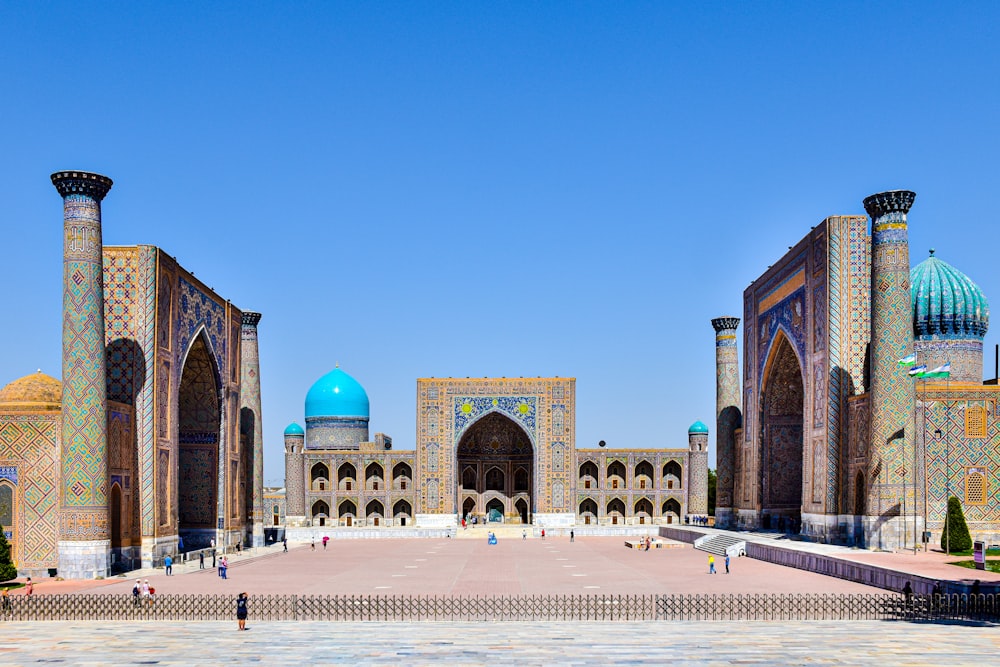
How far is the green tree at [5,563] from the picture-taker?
21.2 m

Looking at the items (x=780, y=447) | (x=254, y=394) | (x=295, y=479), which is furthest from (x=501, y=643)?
(x=295, y=479)

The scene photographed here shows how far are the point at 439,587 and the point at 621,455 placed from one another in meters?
33.2

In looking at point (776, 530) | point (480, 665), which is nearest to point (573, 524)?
point (776, 530)

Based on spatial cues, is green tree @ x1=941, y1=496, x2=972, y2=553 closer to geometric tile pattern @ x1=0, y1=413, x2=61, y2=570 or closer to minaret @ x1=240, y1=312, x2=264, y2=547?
geometric tile pattern @ x1=0, y1=413, x2=61, y2=570

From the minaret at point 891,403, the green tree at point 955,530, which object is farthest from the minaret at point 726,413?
the green tree at point 955,530

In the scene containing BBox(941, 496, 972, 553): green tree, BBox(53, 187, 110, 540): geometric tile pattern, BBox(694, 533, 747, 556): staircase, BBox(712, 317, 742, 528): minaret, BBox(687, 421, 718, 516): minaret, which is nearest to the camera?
BBox(53, 187, 110, 540): geometric tile pattern

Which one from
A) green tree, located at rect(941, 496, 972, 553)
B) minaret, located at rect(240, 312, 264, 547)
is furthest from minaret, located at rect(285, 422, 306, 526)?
green tree, located at rect(941, 496, 972, 553)

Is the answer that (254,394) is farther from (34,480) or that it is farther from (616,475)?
(616,475)

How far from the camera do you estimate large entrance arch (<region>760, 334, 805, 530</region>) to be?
122 ft

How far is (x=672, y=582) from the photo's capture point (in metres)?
23.5

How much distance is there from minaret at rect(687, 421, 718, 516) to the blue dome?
17.8m

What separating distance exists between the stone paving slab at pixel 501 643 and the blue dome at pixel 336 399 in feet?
142

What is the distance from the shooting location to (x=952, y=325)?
35344 mm

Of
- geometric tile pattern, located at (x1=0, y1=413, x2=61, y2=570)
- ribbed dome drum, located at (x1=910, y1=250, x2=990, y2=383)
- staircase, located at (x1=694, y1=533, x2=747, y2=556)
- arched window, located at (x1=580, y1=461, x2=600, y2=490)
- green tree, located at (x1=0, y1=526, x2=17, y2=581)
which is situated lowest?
staircase, located at (x1=694, y1=533, x2=747, y2=556)
